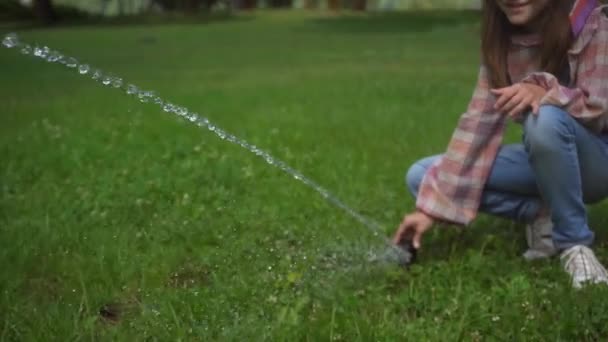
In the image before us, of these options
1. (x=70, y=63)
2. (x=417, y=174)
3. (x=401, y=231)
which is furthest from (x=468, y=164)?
(x=70, y=63)

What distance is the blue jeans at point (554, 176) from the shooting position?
2.66 meters

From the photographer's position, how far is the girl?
2.68m

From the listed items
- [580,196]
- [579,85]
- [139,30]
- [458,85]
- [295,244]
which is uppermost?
[579,85]

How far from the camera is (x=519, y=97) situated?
2.67m

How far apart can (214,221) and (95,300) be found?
36.1 inches

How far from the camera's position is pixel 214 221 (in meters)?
3.51

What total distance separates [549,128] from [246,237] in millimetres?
1201

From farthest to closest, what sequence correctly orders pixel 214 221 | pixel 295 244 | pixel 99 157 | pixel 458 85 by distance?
pixel 458 85, pixel 99 157, pixel 214 221, pixel 295 244

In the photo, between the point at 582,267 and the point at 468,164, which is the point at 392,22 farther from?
the point at 582,267

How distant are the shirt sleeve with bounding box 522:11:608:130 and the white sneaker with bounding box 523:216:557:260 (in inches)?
16.0

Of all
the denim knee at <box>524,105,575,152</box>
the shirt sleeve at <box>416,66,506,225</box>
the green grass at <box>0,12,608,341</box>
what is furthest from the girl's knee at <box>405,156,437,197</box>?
the denim knee at <box>524,105,575,152</box>

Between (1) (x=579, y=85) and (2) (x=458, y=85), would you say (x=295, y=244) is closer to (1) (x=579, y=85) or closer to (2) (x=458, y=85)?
(1) (x=579, y=85)

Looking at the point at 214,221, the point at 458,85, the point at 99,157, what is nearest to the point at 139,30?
the point at 458,85

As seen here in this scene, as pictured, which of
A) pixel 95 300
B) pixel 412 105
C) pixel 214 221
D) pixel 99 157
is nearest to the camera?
→ pixel 95 300
